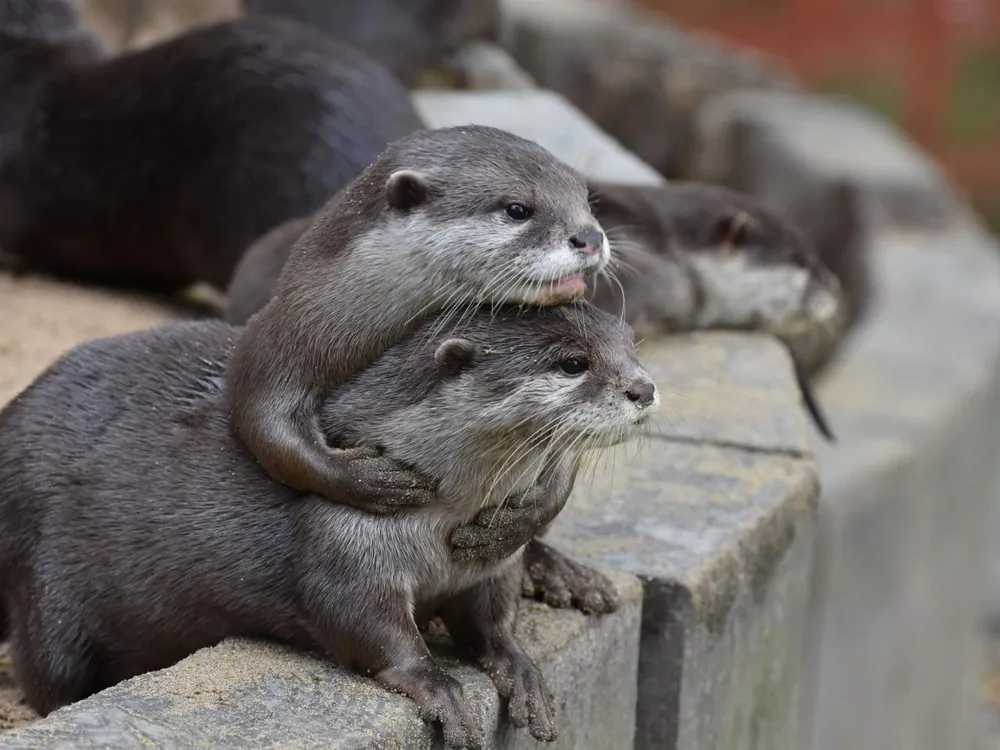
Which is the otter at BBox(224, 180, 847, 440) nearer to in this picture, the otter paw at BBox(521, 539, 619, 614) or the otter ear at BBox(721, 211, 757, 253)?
the otter ear at BBox(721, 211, 757, 253)

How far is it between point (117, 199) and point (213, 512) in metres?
2.20

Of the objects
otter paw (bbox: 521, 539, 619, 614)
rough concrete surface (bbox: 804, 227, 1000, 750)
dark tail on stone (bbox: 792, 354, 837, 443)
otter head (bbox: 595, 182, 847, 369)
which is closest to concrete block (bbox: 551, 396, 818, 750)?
otter paw (bbox: 521, 539, 619, 614)

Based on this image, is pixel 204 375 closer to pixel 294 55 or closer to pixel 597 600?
pixel 597 600

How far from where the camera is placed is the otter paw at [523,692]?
1910 millimetres

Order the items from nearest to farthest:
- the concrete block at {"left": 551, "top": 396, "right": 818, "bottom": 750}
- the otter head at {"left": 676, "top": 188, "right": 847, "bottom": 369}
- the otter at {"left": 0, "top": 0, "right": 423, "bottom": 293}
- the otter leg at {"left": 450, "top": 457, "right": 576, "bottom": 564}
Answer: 1. the otter leg at {"left": 450, "top": 457, "right": 576, "bottom": 564}
2. the concrete block at {"left": 551, "top": 396, "right": 818, "bottom": 750}
3. the otter at {"left": 0, "top": 0, "right": 423, "bottom": 293}
4. the otter head at {"left": 676, "top": 188, "right": 847, "bottom": 369}


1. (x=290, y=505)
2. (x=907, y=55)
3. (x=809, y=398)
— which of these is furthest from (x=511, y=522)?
(x=907, y=55)

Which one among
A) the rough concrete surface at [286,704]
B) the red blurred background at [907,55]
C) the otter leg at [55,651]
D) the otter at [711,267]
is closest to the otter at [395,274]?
the rough concrete surface at [286,704]

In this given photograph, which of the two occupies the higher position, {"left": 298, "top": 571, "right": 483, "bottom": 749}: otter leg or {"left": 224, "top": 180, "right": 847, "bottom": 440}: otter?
{"left": 298, "top": 571, "right": 483, "bottom": 749}: otter leg

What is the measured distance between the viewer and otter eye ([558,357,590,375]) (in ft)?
6.08

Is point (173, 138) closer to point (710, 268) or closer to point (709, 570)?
point (710, 268)

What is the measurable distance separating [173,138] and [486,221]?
2048mm

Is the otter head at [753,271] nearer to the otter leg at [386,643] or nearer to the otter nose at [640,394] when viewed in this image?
the otter nose at [640,394]

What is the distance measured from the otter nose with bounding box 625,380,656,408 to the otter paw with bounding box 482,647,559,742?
14.8 inches

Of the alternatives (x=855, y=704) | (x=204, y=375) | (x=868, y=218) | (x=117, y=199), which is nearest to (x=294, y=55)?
(x=117, y=199)
